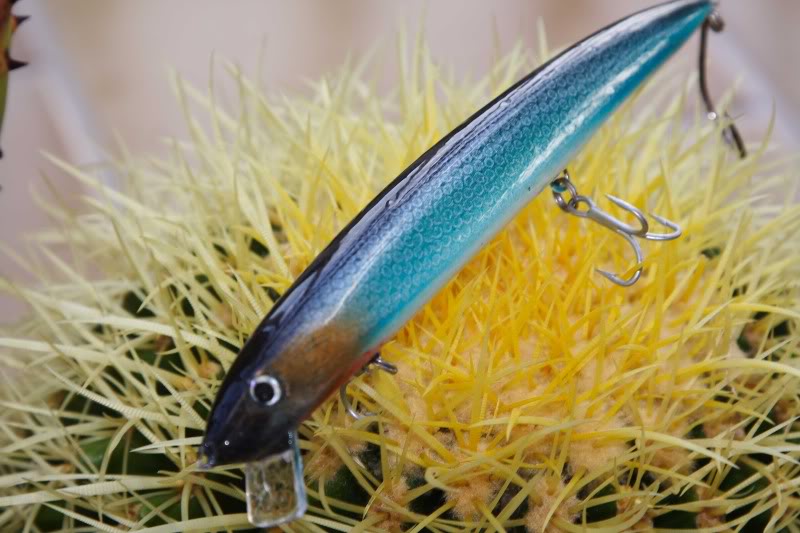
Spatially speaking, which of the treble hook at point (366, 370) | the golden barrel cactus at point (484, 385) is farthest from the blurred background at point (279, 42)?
the treble hook at point (366, 370)

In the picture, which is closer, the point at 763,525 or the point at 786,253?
the point at 763,525

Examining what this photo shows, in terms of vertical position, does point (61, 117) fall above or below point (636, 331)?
above

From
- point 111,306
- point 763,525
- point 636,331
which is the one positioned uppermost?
point 111,306

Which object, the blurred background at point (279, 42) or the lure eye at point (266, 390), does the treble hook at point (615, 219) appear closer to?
the lure eye at point (266, 390)

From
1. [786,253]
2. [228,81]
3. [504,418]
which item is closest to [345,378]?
[504,418]

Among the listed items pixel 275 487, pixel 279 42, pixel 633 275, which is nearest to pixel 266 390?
pixel 275 487

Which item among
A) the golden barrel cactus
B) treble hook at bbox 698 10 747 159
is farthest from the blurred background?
the golden barrel cactus

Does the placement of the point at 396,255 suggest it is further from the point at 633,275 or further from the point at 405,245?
the point at 633,275

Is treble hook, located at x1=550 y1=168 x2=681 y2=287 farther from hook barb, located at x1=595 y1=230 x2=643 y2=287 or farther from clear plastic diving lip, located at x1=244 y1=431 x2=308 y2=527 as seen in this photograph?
clear plastic diving lip, located at x1=244 y1=431 x2=308 y2=527

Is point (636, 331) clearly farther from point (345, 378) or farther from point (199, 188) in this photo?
point (199, 188)
